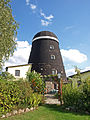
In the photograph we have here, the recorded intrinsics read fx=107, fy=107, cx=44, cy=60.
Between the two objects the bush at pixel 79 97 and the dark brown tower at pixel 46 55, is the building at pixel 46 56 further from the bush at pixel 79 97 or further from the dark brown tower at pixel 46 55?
the bush at pixel 79 97

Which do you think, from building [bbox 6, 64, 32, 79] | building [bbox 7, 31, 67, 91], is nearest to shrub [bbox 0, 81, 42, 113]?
building [bbox 6, 64, 32, 79]

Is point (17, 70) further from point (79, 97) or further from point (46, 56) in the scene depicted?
point (79, 97)

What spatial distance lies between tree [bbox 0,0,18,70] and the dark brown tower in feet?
53.3

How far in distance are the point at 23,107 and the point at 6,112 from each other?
51.4 inches

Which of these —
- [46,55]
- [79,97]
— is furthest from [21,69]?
[79,97]

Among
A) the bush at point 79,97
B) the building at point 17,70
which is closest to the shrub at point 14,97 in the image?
the bush at point 79,97

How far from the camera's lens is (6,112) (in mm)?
6293

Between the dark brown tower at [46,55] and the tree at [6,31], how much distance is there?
53.3ft

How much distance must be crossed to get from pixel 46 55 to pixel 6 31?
723 inches

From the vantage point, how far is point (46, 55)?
27203 mm

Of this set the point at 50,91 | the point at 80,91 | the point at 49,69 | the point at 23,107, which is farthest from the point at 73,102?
the point at 49,69

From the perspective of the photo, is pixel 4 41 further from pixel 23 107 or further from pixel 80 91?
pixel 80 91

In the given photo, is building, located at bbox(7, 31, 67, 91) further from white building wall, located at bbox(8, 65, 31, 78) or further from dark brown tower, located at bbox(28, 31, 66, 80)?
white building wall, located at bbox(8, 65, 31, 78)

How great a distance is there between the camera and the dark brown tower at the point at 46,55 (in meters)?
25.9
